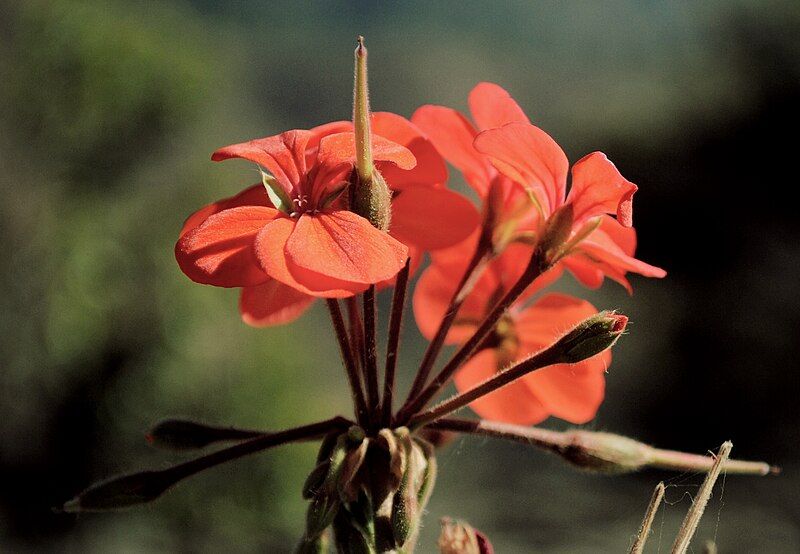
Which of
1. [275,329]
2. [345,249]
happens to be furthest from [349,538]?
[275,329]

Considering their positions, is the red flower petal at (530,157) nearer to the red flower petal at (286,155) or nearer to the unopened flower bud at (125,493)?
the red flower petal at (286,155)

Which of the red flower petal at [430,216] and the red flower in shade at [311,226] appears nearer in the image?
the red flower in shade at [311,226]

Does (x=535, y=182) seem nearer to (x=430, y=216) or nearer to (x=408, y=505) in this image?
(x=430, y=216)

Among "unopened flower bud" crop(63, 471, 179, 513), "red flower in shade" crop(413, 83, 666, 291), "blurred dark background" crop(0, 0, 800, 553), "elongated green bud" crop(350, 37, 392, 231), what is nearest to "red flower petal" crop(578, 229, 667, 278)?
"red flower in shade" crop(413, 83, 666, 291)

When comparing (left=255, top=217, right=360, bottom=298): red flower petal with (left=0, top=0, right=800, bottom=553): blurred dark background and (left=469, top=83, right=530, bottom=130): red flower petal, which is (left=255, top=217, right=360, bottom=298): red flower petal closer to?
(left=469, top=83, right=530, bottom=130): red flower petal

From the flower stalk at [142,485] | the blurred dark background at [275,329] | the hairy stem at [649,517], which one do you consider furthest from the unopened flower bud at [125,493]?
the blurred dark background at [275,329]

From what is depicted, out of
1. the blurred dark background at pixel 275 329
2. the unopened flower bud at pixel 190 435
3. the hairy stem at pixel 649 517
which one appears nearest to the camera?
the hairy stem at pixel 649 517

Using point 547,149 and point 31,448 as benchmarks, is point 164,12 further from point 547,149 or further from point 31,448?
point 547,149

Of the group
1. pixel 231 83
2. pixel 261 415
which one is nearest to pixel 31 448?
pixel 261 415
